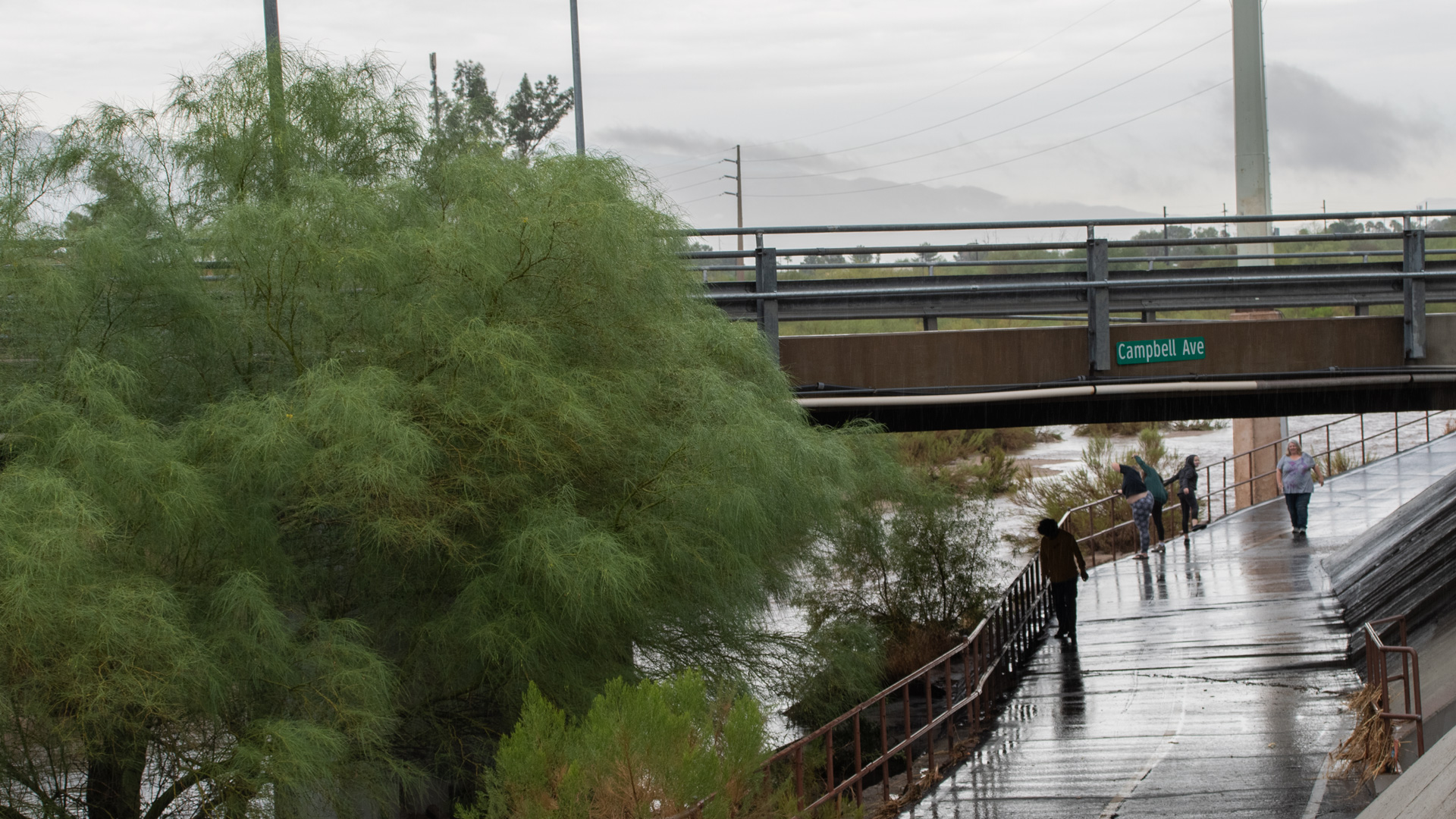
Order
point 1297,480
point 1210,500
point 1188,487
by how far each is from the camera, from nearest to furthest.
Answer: point 1297,480
point 1188,487
point 1210,500

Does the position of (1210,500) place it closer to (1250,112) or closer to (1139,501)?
(1250,112)

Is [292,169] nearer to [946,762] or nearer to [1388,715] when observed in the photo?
[946,762]

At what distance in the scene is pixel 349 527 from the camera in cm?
849

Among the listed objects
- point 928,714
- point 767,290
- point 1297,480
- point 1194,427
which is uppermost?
point 767,290

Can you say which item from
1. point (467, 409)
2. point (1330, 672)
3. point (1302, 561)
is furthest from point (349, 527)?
point (1302, 561)

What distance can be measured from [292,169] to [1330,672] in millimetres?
10495

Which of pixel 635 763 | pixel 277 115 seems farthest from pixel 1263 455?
pixel 635 763

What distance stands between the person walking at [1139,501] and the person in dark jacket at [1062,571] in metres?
5.04

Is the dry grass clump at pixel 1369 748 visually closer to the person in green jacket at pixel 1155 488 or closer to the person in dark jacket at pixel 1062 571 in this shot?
the person in dark jacket at pixel 1062 571

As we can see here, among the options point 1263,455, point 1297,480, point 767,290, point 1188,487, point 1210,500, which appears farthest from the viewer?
point 1210,500

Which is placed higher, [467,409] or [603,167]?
[603,167]

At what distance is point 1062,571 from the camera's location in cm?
1400

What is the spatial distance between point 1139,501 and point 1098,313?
7989 millimetres

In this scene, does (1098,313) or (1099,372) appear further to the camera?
(1099,372)
